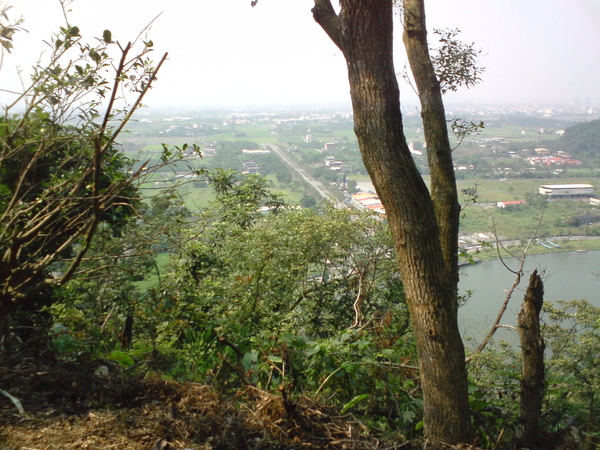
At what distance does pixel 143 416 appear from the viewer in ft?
7.18

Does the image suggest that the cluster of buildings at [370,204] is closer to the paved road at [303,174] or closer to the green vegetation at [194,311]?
the green vegetation at [194,311]

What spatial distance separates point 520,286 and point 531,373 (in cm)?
912

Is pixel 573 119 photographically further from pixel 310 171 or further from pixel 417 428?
pixel 417 428

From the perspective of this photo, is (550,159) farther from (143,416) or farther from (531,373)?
(143,416)

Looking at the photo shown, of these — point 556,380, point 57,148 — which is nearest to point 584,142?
point 556,380

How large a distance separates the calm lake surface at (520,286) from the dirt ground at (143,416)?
6369 millimetres

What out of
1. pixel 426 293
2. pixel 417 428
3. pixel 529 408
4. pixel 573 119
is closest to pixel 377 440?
pixel 417 428

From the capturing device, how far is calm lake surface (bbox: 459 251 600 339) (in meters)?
9.05

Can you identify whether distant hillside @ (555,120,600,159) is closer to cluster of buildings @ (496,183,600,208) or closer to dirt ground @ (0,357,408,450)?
cluster of buildings @ (496,183,600,208)

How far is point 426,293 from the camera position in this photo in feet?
7.95

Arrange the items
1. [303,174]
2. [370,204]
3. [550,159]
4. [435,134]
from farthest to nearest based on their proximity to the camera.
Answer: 1. [550,159]
2. [303,174]
3. [370,204]
4. [435,134]

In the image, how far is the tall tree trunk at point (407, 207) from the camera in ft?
7.64

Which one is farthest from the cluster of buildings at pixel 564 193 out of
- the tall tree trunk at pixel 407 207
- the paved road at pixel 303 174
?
the tall tree trunk at pixel 407 207

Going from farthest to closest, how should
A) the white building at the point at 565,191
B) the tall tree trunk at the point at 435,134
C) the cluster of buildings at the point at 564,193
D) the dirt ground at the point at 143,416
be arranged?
the white building at the point at 565,191, the cluster of buildings at the point at 564,193, the tall tree trunk at the point at 435,134, the dirt ground at the point at 143,416
